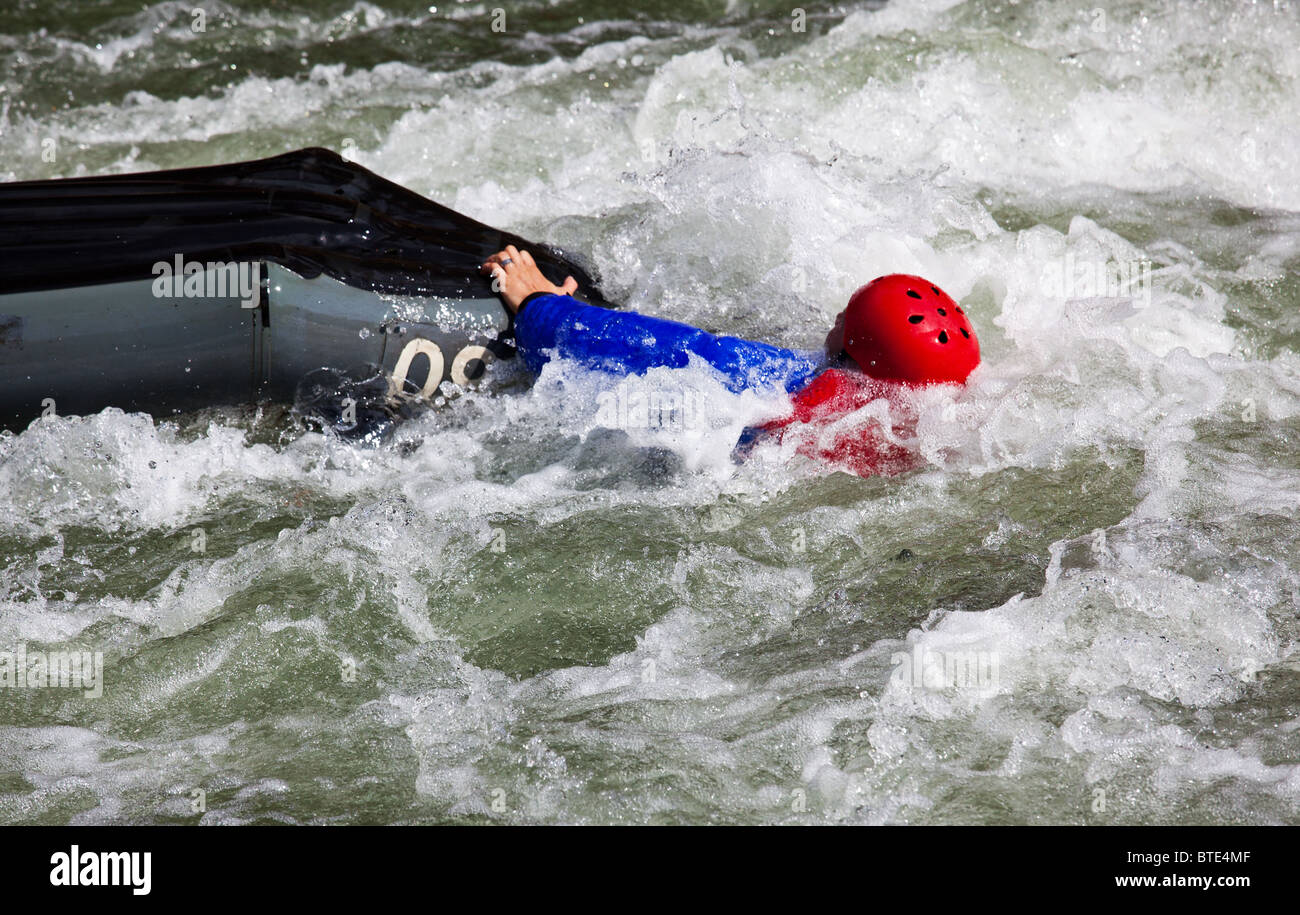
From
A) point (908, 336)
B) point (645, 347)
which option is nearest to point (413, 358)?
point (645, 347)

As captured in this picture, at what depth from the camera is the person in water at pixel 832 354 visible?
161 inches

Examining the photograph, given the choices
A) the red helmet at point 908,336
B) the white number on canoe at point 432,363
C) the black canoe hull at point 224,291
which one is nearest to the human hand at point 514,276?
the black canoe hull at point 224,291

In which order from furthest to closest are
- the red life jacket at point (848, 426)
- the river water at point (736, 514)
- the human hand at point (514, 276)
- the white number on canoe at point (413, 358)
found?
1. the human hand at point (514, 276)
2. the white number on canoe at point (413, 358)
3. the red life jacket at point (848, 426)
4. the river water at point (736, 514)

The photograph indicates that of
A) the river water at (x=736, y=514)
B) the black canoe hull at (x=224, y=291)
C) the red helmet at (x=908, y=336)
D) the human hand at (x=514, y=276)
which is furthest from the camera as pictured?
the human hand at (x=514, y=276)

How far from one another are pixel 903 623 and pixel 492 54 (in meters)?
5.43

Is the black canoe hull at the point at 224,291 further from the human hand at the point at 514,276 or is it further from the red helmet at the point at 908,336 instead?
the red helmet at the point at 908,336

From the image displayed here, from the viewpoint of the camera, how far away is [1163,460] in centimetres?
431

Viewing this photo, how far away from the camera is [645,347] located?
14.1 ft

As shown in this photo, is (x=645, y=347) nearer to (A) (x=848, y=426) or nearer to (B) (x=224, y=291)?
(A) (x=848, y=426)

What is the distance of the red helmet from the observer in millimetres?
4074

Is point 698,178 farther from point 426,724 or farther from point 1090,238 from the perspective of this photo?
point 426,724

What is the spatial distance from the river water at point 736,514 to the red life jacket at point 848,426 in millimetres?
84
